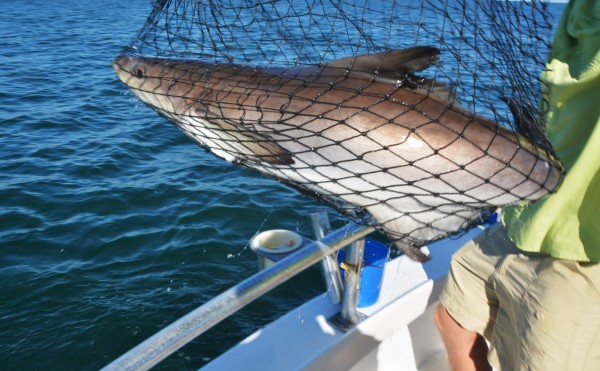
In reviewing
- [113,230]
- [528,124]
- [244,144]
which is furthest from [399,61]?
[113,230]

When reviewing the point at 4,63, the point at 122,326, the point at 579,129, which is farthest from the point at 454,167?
the point at 4,63

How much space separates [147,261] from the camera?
573 cm

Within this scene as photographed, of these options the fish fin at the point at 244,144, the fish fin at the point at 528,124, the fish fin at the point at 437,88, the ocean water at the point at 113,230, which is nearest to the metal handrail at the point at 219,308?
the fish fin at the point at 244,144

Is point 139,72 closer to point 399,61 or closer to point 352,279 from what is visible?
point 399,61

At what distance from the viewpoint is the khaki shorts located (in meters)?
1.84

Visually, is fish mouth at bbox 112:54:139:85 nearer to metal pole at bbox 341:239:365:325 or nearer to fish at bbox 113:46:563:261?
fish at bbox 113:46:563:261

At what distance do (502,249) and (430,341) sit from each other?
1.35 metres

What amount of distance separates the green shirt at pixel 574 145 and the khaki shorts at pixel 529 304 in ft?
0.29

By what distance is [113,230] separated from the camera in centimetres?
617

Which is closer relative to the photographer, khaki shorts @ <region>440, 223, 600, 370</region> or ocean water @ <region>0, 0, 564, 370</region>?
khaki shorts @ <region>440, 223, 600, 370</region>

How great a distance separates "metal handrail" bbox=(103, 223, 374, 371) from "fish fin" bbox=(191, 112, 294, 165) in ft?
1.63

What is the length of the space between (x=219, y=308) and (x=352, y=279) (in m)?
0.88

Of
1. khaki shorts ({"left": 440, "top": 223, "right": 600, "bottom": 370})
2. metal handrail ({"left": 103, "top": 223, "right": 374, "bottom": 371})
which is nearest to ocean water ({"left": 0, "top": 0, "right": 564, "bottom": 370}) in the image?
metal handrail ({"left": 103, "top": 223, "right": 374, "bottom": 371})

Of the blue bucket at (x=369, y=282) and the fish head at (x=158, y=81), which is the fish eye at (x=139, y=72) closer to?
the fish head at (x=158, y=81)
